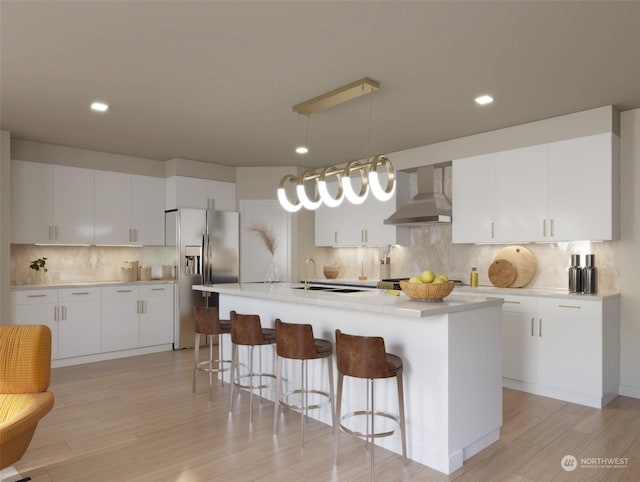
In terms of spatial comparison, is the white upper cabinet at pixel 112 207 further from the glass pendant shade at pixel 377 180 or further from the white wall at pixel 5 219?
the glass pendant shade at pixel 377 180

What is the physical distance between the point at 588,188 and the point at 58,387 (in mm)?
5438

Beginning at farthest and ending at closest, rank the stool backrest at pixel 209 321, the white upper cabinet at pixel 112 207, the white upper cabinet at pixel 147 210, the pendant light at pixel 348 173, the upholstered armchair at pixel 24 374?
the white upper cabinet at pixel 147 210 → the white upper cabinet at pixel 112 207 → the stool backrest at pixel 209 321 → the pendant light at pixel 348 173 → the upholstered armchair at pixel 24 374

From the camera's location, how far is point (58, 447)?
298 cm

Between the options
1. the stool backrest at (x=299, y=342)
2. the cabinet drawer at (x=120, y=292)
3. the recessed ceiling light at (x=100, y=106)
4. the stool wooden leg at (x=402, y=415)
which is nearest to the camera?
the stool wooden leg at (x=402, y=415)

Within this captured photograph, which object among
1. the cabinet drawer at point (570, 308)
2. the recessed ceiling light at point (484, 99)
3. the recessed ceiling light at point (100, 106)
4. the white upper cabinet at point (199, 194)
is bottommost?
the cabinet drawer at point (570, 308)

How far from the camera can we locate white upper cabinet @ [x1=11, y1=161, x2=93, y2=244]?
5117 millimetres

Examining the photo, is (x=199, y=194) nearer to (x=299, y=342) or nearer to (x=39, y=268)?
(x=39, y=268)

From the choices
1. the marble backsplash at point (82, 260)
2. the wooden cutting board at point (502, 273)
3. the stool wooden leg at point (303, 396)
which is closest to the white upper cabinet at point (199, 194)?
the marble backsplash at point (82, 260)

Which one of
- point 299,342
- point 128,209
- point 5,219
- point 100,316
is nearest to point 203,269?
point 128,209

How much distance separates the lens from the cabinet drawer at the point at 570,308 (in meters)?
3.73

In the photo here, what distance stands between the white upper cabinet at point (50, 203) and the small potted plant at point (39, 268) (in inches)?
10.2

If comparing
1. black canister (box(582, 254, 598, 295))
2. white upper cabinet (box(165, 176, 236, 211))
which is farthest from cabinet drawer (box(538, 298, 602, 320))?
white upper cabinet (box(165, 176, 236, 211))

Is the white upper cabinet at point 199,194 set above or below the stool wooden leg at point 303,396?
above

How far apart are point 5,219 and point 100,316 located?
5.01 feet
